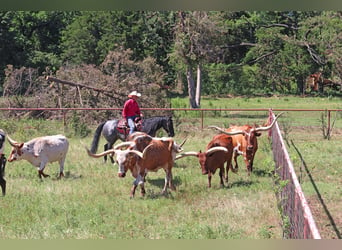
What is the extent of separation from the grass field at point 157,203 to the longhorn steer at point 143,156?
0.41 m

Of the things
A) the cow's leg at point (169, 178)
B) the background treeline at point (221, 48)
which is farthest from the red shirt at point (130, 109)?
the background treeline at point (221, 48)

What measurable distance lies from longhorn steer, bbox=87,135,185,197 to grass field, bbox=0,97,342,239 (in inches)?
16.2

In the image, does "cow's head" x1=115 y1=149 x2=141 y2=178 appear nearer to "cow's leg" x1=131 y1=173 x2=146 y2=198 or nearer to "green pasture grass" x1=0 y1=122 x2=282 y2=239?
"cow's leg" x1=131 y1=173 x2=146 y2=198

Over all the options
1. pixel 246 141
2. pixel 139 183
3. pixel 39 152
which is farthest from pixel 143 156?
pixel 246 141

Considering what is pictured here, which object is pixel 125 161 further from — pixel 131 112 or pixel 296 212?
pixel 296 212

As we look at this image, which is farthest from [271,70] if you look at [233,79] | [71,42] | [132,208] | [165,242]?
[165,242]

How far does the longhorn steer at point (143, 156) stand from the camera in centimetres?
927

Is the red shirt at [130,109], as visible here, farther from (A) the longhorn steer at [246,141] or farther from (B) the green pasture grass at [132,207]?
(A) the longhorn steer at [246,141]

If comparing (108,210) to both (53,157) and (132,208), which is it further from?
(53,157)

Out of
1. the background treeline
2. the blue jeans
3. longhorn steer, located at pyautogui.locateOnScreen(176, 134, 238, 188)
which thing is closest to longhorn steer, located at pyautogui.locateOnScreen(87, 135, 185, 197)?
longhorn steer, located at pyautogui.locateOnScreen(176, 134, 238, 188)

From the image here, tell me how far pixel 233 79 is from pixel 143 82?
18688 mm

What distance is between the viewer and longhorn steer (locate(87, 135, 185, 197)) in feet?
30.4

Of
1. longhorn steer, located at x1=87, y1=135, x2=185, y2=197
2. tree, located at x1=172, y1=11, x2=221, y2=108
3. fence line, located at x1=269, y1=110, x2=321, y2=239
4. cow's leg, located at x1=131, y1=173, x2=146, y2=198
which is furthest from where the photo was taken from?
tree, located at x1=172, y1=11, x2=221, y2=108

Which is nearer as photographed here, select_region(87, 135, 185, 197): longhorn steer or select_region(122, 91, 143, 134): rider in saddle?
select_region(87, 135, 185, 197): longhorn steer
